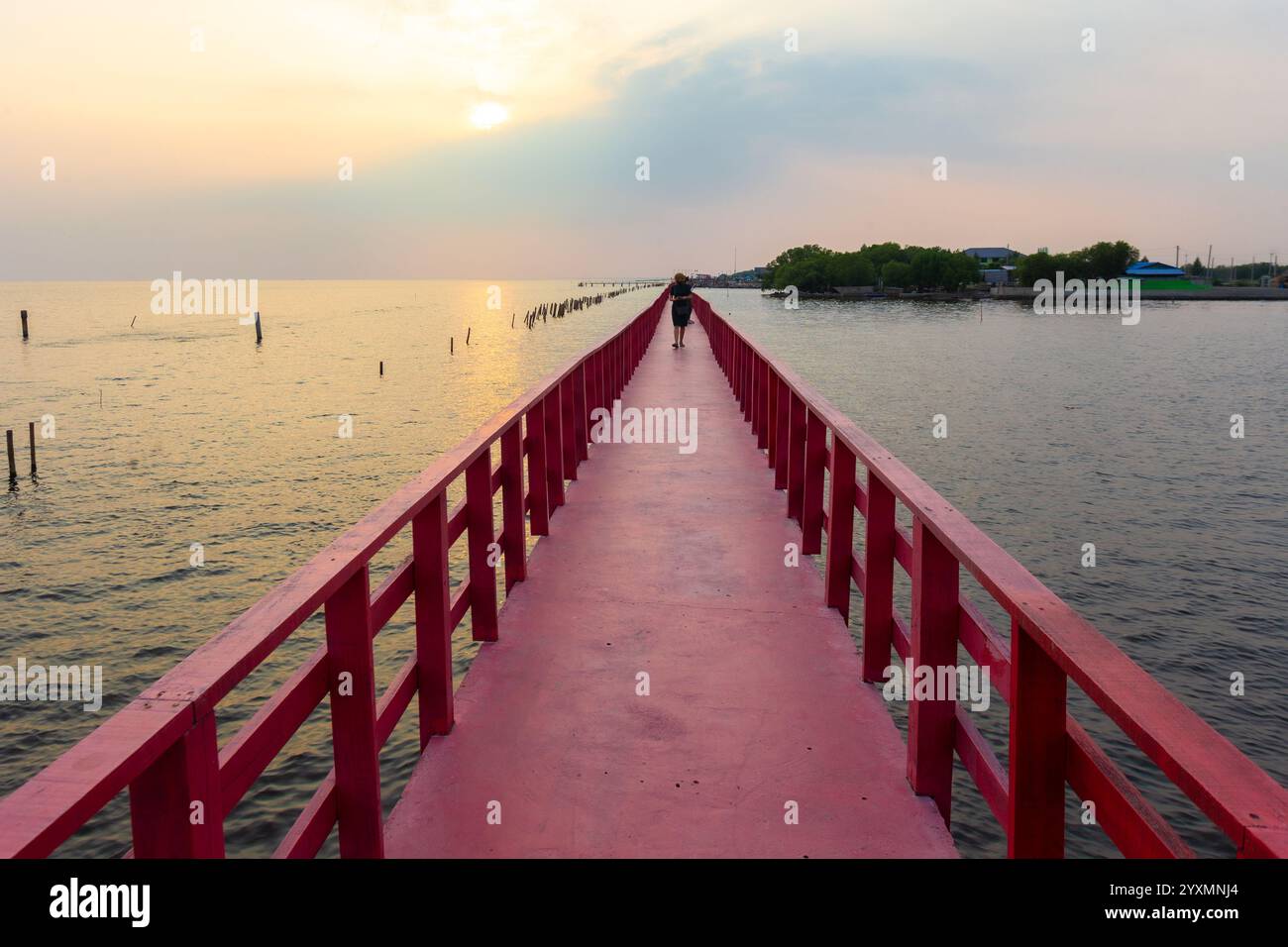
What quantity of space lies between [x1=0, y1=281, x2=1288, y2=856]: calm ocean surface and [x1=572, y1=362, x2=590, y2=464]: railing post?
2.34 m

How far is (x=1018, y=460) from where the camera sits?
25.7m

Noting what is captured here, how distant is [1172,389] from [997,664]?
46.8 meters

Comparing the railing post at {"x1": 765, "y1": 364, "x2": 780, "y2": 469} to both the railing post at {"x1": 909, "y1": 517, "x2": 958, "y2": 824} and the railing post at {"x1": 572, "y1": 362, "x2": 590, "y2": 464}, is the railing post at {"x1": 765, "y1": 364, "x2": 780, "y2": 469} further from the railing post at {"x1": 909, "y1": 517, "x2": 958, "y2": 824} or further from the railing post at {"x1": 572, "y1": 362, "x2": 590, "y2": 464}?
the railing post at {"x1": 909, "y1": 517, "x2": 958, "y2": 824}

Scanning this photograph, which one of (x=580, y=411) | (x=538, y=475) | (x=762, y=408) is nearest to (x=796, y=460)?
(x=538, y=475)

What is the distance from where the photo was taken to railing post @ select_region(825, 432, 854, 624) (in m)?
5.56

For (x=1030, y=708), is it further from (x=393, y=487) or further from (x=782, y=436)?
(x=393, y=487)

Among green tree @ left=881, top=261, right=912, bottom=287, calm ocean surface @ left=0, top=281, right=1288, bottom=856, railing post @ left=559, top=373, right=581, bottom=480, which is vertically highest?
green tree @ left=881, top=261, right=912, bottom=287

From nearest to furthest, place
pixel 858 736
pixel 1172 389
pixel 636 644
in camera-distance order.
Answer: pixel 858 736 < pixel 636 644 < pixel 1172 389

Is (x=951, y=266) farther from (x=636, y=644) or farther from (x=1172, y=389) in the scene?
(x=636, y=644)

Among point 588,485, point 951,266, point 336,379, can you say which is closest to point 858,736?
point 588,485

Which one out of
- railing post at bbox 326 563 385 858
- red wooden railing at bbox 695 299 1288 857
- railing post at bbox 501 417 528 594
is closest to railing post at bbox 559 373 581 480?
railing post at bbox 501 417 528 594

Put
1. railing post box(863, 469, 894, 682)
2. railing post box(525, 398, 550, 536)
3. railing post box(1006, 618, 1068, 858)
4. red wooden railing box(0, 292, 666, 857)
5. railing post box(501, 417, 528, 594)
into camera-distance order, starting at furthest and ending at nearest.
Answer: railing post box(525, 398, 550, 536) < railing post box(501, 417, 528, 594) < railing post box(863, 469, 894, 682) < railing post box(1006, 618, 1068, 858) < red wooden railing box(0, 292, 666, 857)

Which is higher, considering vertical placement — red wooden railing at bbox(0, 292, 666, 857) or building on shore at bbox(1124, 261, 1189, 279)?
building on shore at bbox(1124, 261, 1189, 279)
